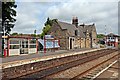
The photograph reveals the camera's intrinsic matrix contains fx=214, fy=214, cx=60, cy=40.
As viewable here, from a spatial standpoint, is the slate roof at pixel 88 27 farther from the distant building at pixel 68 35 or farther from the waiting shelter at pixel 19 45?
the waiting shelter at pixel 19 45

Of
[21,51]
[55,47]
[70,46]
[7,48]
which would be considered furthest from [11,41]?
[70,46]

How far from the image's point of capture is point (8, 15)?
32094mm

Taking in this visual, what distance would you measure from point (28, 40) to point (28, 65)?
41.7 feet

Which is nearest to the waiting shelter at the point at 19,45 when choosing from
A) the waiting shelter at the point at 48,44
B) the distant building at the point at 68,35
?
the waiting shelter at the point at 48,44

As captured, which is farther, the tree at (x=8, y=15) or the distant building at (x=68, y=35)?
the distant building at (x=68, y=35)

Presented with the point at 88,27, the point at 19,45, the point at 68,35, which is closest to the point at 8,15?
the point at 19,45

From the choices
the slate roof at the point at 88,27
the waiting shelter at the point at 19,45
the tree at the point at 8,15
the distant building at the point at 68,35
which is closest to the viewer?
the waiting shelter at the point at 19,45

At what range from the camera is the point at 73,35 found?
54156mm

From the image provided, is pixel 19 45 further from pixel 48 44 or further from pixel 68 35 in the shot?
pixel 68 35

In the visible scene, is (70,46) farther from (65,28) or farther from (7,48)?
(7,48)

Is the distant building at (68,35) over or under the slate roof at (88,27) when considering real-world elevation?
under

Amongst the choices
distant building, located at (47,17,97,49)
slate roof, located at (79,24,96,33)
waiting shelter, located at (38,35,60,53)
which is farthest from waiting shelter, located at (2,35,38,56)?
slate roof, located at (79,24,96,33)

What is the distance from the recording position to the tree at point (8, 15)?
31.0 meters

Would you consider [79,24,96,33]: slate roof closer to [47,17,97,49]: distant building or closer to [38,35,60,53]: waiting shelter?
[47,17,97,49]: distant building
